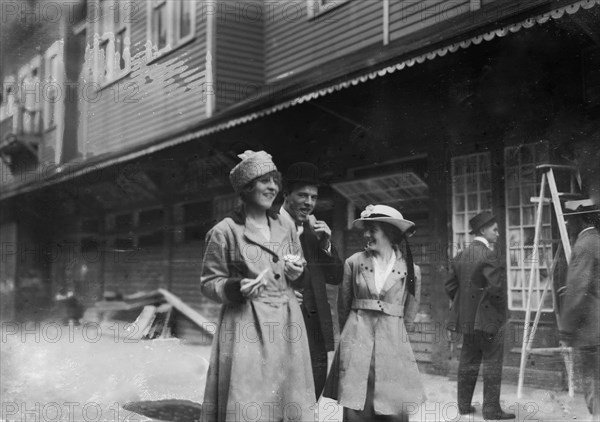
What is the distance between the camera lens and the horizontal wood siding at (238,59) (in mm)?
5383

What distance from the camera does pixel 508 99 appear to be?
4.25 metres

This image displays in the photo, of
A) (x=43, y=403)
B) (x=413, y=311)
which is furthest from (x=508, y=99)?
(x=43, y=403)

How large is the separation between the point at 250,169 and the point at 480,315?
1866 millimetres

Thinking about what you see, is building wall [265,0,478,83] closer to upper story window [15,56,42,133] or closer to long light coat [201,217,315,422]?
upper story window [15,56,42,133]

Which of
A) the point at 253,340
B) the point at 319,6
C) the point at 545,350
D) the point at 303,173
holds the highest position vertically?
the point at 319,6

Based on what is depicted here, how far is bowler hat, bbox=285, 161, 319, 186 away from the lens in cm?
421

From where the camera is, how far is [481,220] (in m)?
Answer: 4.33

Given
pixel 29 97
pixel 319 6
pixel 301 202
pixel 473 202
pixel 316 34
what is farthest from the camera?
pixel 316 34

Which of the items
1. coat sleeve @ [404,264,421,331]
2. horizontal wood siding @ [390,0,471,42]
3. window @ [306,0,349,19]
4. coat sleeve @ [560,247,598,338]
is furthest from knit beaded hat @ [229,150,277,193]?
window @ [306,0,349,19]

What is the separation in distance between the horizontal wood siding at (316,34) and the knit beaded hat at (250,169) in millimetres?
2543

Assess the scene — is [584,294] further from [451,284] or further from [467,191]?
[467,191]

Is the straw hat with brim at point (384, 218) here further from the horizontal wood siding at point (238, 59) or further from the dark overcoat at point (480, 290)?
the horizontal wood siding at point (238, 59)

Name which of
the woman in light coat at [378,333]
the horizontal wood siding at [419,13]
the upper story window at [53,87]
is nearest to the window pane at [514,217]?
the woman in light coat at [378,333]

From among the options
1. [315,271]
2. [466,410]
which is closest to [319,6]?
[315,271]
